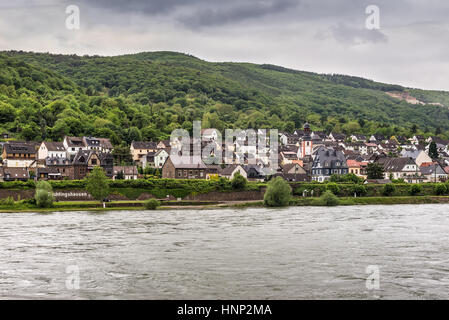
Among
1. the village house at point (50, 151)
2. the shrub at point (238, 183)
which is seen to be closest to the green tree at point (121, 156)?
the village house at point (50, 151)

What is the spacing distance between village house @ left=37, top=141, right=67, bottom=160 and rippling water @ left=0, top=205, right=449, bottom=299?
53.9 meters

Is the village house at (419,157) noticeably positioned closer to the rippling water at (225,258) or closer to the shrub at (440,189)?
the shrub at (440,189)

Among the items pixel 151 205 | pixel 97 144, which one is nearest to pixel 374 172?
pixel 151 205

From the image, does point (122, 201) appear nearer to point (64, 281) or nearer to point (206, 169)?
point (206, 169)

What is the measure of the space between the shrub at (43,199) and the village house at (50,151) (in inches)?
1551

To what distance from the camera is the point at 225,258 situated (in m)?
30.3

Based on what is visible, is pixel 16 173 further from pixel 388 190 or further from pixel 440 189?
pixel 440 189

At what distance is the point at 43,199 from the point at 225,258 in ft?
133

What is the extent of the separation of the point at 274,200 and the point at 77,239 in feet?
117

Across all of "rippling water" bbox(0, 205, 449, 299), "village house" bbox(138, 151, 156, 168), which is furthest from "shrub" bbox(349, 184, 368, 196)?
"village house" bbox(138, 151, 156, 168)

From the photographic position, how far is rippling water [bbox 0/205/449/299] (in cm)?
2323

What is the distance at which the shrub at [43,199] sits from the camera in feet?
212
